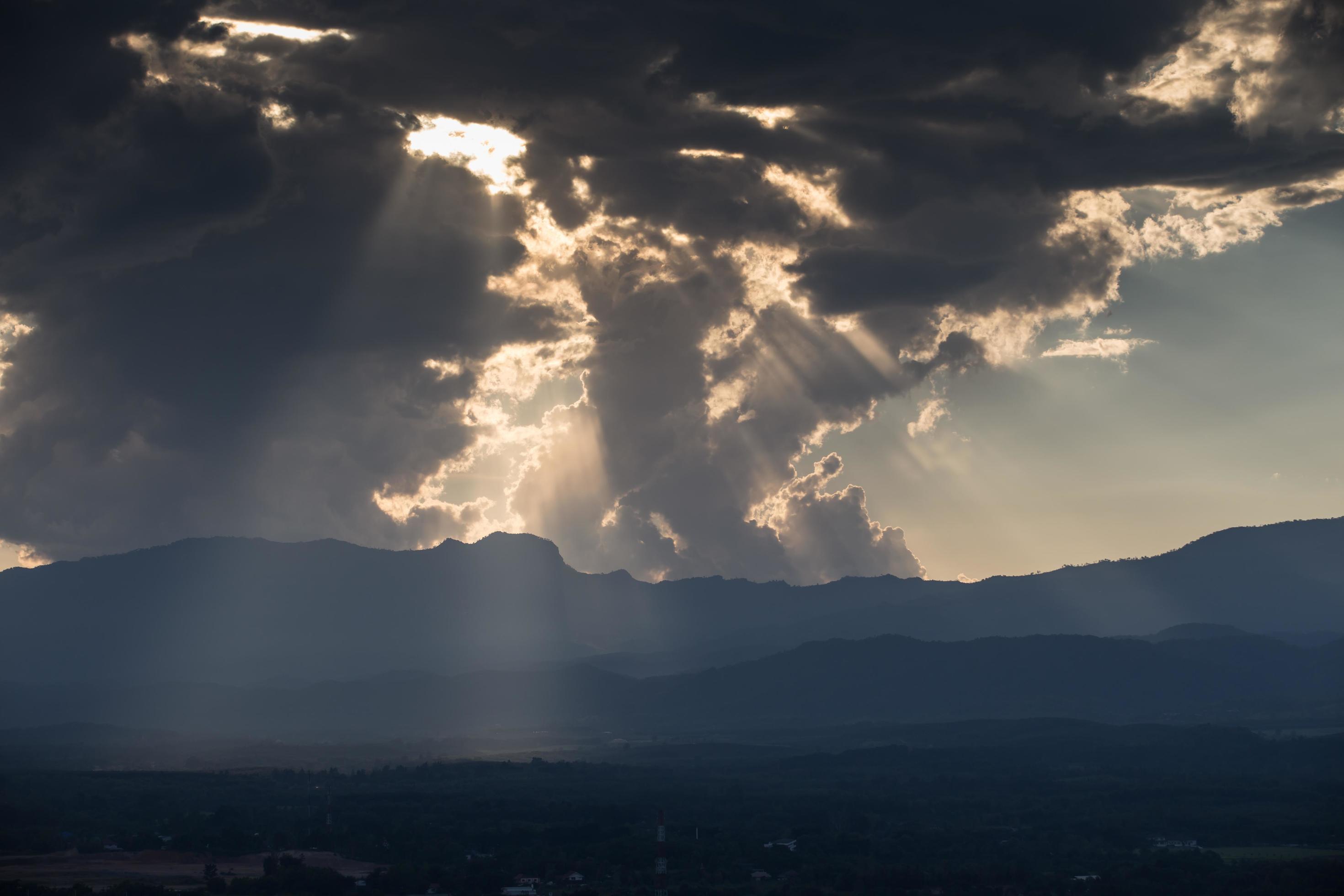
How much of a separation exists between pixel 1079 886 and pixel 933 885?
1837 cm

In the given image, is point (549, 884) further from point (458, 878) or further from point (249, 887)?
point (249, 887)

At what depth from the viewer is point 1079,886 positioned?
183125 millimetres

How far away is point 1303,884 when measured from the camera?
174 m

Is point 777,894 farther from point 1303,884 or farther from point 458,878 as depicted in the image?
point 1303,884

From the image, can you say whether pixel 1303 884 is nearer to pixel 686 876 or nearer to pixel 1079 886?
pixel 1079 886

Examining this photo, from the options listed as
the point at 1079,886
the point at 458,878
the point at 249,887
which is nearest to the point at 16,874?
the point at 249,887

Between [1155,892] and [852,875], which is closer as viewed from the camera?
[1155,892]

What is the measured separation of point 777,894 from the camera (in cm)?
18050

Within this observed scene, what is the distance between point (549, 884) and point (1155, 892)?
77.6 metres

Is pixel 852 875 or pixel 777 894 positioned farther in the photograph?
pixel 852 875

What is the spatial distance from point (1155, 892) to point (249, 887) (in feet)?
374

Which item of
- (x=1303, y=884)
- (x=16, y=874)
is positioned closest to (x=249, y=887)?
(x=16, y=874)

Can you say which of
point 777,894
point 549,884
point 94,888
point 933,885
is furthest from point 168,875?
point 933,885

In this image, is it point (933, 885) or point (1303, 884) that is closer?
point (1303, 884)
